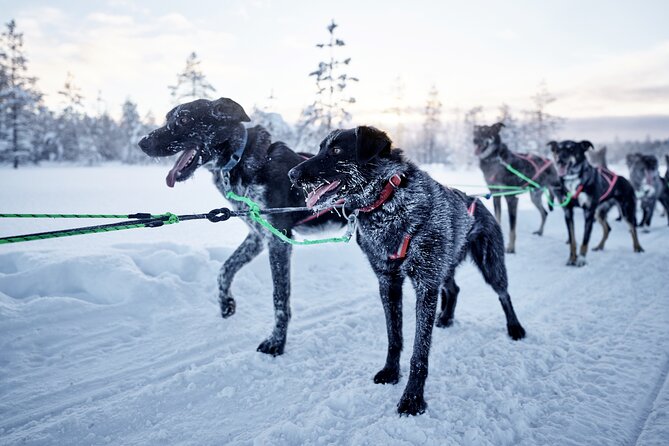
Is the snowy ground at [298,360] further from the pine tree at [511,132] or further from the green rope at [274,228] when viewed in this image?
the pine tree at [511,132]

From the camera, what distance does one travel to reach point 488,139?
894 cm

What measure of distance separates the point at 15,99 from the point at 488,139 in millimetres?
49814

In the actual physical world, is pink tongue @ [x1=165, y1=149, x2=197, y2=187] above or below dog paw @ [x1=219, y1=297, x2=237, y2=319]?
above

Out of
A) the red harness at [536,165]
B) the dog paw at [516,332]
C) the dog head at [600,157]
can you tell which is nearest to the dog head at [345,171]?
the dog paw at [516,332]

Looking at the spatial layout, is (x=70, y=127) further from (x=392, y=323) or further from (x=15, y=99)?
(x=392, y=323)

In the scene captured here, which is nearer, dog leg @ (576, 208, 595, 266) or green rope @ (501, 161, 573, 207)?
dog leg @ (576, 208, 595, 266)

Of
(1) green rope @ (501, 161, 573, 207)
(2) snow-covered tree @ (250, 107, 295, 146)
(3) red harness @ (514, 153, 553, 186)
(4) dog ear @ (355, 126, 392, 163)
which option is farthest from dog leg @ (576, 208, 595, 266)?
(2) snow-covered tree @ (250, 107, 295, 146)

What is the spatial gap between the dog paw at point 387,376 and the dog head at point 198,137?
252 centimetres

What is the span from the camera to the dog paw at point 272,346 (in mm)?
3484

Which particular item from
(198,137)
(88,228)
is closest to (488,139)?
(198,137)

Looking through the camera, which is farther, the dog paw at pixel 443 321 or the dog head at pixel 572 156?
the dog head at pixel 572 156

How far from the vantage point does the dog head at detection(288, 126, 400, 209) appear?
2816 millimetres

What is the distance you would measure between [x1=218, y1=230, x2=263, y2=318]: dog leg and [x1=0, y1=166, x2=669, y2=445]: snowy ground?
0.16 metres

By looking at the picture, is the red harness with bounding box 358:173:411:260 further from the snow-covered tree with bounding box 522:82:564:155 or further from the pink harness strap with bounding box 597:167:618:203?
the snow-covered tree with bounding box 522:82:564:155
